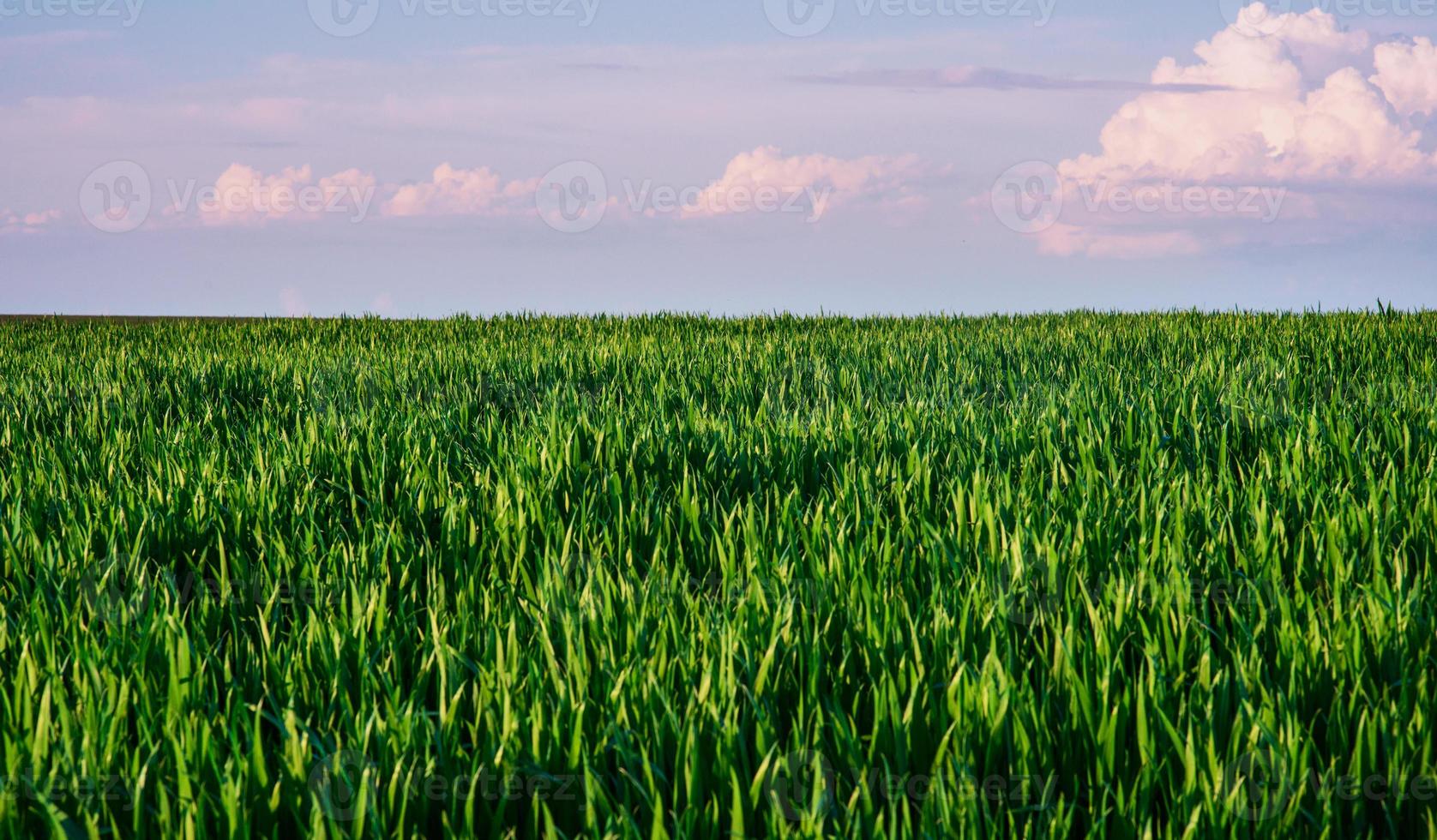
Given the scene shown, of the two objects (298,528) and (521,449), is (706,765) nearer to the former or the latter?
(298,528)

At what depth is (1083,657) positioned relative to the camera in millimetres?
1552

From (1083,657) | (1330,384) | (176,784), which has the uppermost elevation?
(1330,384)

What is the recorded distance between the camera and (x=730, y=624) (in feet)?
5.32

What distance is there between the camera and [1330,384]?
5.00 meters

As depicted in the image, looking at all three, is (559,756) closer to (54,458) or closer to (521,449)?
(521,449)

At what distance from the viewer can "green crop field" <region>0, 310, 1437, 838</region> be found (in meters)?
1.30

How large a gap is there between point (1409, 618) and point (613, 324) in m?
8.69

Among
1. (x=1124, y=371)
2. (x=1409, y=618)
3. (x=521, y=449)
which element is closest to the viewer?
(x=1409, y=618)

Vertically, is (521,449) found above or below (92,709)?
above

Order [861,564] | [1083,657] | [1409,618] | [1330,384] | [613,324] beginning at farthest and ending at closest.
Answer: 1. [613,324]
2. [1330,384]
3. [861,564]
4. [1409,618]
5. [1083,657]

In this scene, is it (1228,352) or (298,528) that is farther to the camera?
(1228,352)

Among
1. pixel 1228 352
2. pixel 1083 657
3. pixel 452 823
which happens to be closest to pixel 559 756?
pixel 452 823

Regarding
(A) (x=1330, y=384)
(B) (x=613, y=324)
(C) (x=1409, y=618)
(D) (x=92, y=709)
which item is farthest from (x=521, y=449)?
(B) (x=613, y=324)

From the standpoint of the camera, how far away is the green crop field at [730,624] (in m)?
1.30
